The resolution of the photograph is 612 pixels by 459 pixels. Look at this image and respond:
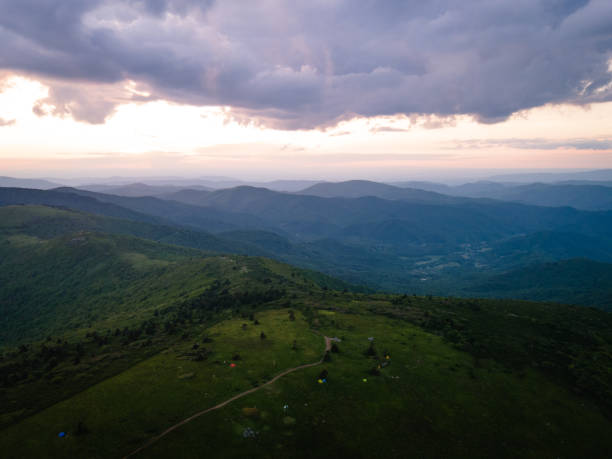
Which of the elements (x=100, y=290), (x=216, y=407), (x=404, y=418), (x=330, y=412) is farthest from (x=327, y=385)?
(x=100, y=290)

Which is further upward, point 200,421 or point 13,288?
point 200,421

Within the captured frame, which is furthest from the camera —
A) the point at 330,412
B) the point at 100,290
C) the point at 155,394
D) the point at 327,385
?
the point at 100,290

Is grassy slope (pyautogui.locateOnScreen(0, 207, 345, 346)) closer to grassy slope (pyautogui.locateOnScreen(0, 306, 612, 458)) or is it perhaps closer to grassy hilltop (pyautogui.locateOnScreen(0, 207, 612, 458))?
grassy hilltop (pyautogui.locateOnScreen(0, 207, 612, 458))

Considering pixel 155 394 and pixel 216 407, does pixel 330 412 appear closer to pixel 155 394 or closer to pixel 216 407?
pixel 216 407

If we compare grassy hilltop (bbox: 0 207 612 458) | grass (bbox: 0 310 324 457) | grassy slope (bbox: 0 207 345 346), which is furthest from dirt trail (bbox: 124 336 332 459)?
grassy slope (bbox: 0 207 345 346)

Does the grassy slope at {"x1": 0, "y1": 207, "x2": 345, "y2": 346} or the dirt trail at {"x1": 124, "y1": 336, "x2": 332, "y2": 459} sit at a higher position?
the dirt trail at {"x1": 124, "y1": 336, "x2": 332, "y2": 459}

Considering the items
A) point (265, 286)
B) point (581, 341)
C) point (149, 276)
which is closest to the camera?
point (581, 341)

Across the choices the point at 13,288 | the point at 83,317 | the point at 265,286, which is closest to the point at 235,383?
the point at 265,286

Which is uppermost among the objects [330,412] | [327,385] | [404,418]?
[330,412]

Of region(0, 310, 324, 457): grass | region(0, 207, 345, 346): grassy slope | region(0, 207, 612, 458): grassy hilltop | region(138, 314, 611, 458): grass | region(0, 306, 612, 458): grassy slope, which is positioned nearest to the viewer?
region(0, 310, 324, 457): grass

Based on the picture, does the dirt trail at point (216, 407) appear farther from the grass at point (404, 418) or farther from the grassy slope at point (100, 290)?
the grassy slope at point (100, 290)

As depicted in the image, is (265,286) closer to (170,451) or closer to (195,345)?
(195,345)
